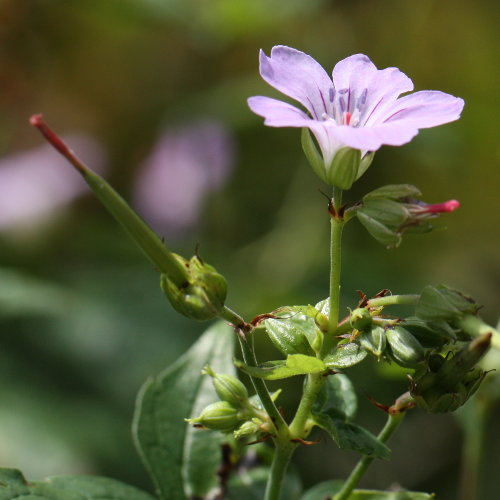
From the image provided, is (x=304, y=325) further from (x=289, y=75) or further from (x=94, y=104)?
(x=94, y=104)

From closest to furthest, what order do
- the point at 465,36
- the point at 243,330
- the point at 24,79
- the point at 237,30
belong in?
1. the point at 243,330
2. the point at 237,30
3. the point at 24,79
4. the point at 465,36

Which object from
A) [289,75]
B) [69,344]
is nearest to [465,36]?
[69,344]

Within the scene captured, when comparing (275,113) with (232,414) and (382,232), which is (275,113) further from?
(232,414)

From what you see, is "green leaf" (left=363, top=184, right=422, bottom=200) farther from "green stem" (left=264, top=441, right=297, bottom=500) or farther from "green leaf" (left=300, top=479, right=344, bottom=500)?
"green leaf" (left=300, top=479, right=344, bottom=500)

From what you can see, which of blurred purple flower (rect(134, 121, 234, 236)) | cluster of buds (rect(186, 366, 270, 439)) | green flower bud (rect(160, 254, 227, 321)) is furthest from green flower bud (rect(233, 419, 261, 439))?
blurred purple flower (rect(134, 121, 234, 236))

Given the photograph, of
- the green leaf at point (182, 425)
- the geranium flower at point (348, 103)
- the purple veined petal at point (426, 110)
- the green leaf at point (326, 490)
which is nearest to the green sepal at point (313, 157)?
the geranium flower at point (348, 103)

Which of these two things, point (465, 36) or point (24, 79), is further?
point (465, 36)

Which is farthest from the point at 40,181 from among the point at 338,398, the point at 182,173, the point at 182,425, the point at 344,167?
the point at 344,167
